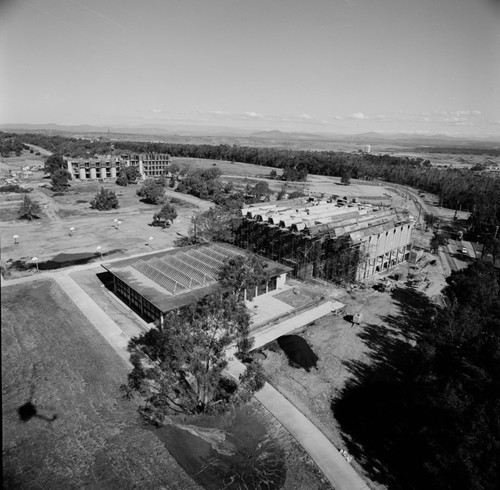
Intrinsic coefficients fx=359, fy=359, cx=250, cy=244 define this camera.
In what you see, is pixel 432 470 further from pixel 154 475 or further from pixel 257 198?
pixel 257 198

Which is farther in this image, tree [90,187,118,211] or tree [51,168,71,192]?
tree [51,168,71,192]

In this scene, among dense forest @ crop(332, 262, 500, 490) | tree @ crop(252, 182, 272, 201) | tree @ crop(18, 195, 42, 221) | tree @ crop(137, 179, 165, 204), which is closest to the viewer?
dense forest @ crop(332, 262, 500, 490)

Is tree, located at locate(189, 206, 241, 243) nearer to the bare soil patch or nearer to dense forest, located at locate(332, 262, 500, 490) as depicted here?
dense forest, located at locate(332, 262, 500, 490)

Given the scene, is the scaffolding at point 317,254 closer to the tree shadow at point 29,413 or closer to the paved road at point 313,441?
the paved road at point 313,441

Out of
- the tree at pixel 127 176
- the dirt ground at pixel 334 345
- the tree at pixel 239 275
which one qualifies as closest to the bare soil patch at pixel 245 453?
the dirt ground at pixel 334 345

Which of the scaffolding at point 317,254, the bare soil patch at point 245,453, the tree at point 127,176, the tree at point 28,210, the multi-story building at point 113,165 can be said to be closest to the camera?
the bare soil patch at point 245,453

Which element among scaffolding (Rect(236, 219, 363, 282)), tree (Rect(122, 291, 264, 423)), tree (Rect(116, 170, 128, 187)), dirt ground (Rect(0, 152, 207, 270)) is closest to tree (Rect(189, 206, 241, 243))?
scaffolding (Rect(236, 219, 363, 282))
